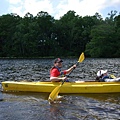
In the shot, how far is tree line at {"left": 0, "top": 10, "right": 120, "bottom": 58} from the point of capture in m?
63.7

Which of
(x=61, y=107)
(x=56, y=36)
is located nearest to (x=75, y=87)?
(x=61, y=107)

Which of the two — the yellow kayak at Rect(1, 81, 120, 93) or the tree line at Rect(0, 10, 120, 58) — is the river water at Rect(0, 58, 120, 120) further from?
the tree line at Rect(0, 10, 120, 58)

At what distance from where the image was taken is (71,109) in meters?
8.13

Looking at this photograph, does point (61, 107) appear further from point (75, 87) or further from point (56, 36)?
point (56, 36)

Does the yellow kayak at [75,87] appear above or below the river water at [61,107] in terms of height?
above

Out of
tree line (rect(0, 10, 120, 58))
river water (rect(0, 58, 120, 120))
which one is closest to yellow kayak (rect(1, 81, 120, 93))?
river water (rect(0, 58, 120, 120))

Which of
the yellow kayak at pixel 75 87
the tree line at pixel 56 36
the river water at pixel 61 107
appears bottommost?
the river water at pixel 61 107

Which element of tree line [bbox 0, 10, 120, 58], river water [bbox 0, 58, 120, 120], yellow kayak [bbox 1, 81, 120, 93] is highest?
tree line [bbox 0, 10, 120, 58]

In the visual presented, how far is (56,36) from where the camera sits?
77750 millimetres

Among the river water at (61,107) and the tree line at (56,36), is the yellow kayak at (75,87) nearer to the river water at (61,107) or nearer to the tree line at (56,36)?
the river water at (61,107)

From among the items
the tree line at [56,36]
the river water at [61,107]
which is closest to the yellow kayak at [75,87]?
the river water at [61,107]

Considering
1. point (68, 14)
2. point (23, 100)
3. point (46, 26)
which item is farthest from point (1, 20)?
point (23, 100)

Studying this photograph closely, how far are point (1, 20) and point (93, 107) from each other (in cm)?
7193

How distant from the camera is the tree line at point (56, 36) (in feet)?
209
